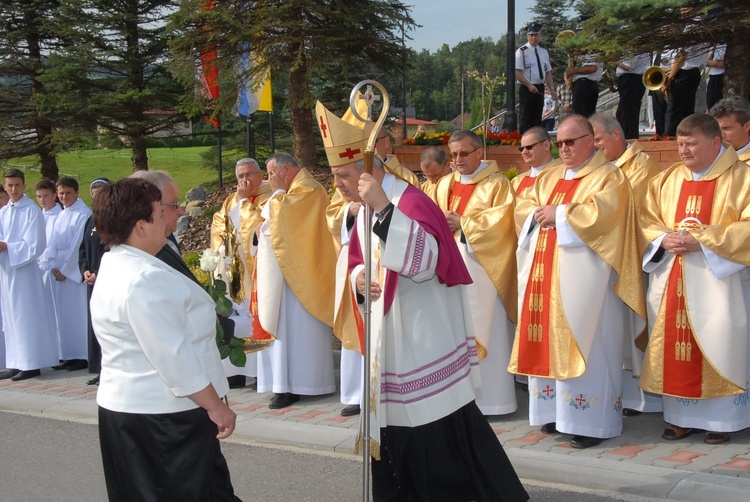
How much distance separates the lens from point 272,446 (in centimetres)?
623

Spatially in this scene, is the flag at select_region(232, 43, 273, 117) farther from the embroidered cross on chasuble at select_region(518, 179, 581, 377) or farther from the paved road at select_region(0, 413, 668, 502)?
the embroidered cross on chasuble at select_region(518, 179, 581, 377)

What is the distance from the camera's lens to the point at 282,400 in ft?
24.3

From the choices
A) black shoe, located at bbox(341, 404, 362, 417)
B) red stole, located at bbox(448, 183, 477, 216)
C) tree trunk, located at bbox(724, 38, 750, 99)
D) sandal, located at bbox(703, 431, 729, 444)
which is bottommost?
black shoe, located at bbox(341, 404, 362, 417)

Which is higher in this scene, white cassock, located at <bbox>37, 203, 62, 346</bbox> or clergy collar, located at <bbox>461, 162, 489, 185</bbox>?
clergy collar, located at <bbox>461, 162, 489, 185</bbox>

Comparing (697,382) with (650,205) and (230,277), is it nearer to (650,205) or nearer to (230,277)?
(650,205)

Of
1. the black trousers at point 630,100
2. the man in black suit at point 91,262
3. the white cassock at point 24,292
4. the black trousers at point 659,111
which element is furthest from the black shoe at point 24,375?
the black trousers at point 659,111

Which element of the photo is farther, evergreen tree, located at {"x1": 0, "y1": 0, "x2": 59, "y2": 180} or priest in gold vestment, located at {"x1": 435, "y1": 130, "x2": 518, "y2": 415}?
evergreen tree, located at {"x1": 0, "y1": 0, "x2": 59, "y2": 180}

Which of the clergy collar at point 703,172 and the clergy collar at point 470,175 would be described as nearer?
the clergy collar at point 703,172

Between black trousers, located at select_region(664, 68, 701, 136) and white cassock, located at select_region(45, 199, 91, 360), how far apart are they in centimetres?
786

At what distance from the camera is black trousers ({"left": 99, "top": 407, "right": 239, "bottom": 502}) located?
3.35 metres

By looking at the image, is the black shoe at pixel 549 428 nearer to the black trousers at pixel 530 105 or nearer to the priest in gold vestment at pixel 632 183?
the priest in gold vestment at pixel 632 183

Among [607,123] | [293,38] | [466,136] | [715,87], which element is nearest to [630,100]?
[715,87]

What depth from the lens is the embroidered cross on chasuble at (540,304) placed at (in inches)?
236

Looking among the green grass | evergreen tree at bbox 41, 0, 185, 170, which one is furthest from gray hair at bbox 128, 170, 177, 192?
the green grass
